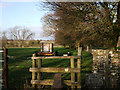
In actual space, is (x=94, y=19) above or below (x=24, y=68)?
above

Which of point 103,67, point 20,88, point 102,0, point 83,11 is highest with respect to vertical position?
point 102,0

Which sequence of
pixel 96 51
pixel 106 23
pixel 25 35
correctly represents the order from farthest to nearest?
pixel 25 35 < pixel 106 23 < pixel 96 51

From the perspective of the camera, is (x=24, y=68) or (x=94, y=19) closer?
(x=24, y=68)

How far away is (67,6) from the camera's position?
10.8 meters

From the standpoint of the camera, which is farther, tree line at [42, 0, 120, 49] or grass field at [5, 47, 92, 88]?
tree line at [42, 0, 120, 49]

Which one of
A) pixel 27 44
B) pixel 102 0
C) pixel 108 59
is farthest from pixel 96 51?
pixel 27 44

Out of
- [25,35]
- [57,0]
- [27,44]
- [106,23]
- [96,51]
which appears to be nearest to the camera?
[96,51]

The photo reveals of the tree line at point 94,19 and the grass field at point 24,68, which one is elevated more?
the tree line at point 94,19

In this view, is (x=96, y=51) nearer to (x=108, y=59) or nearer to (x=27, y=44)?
(x=108, y=59)

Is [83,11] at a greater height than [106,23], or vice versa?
[83,11]

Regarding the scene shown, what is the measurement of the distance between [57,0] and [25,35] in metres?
24.7

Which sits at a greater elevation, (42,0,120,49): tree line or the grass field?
(42,0,120,49): tree line

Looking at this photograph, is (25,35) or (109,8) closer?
(109,8)

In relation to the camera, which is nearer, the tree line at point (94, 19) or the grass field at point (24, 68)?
the grass field at point (24, 68)
